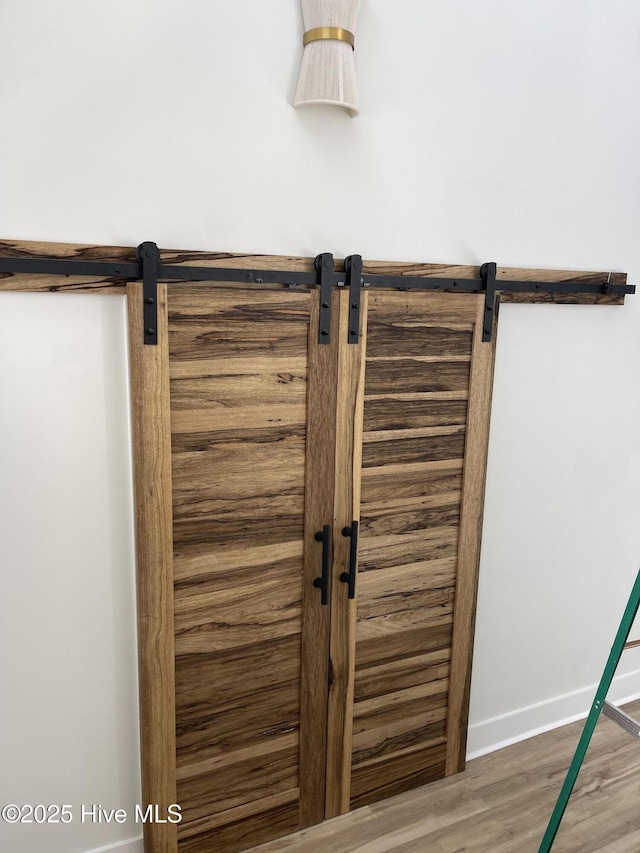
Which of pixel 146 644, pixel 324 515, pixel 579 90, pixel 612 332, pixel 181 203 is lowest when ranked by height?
pixel 146 644

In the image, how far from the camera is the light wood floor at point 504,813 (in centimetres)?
223

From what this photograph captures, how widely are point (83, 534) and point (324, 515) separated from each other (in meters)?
0.68

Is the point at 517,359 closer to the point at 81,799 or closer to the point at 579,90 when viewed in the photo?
the point at 579,90

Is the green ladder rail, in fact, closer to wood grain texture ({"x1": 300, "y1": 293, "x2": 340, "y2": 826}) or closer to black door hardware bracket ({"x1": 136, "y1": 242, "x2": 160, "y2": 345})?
wood grain texture ({"x1": 300, "y1": 293, "x2": 340, "y2": 826})

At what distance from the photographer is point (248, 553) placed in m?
2.02

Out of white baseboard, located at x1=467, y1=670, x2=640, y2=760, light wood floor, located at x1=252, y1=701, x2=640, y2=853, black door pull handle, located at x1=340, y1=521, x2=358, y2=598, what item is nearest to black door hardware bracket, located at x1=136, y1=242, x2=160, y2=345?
black door pull handle, located at x1=340, y1=521, x2=358, y2=598

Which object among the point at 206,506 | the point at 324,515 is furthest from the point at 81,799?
the point at 324,515

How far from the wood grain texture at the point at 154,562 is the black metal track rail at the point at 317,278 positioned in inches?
2.3

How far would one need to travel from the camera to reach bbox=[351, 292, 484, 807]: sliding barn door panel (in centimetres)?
215

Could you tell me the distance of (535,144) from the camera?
2371 millimetres

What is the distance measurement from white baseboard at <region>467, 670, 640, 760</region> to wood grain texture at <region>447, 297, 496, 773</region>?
15 cm

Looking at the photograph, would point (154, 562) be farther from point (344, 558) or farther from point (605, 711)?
point (605, 711)

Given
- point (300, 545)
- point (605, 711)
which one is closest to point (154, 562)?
point (300, 545)

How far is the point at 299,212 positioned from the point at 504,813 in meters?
2.05
